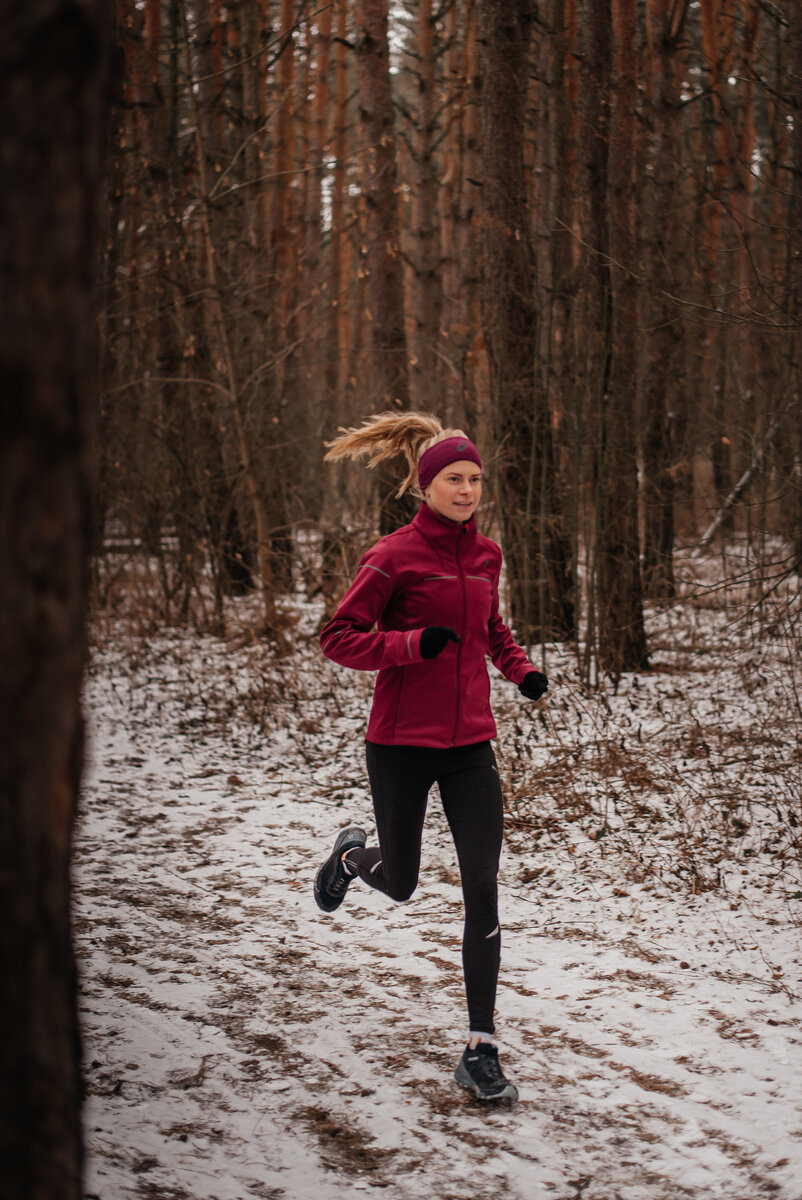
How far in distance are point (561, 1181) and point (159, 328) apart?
13607mm

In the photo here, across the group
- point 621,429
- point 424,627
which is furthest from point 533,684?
point 621,429

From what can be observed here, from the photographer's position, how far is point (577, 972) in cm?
441

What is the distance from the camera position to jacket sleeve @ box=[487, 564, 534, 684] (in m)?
3.76

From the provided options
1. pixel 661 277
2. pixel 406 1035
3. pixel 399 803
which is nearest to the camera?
pixel 399 803

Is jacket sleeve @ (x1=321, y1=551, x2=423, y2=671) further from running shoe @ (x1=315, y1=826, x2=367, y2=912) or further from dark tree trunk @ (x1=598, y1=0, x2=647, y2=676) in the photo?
dark tree trunk @ (x1=598, y1=0, x2=647, y2=676)

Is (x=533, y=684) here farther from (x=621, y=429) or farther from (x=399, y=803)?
(x=621, y=429)

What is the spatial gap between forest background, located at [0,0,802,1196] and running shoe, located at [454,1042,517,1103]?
78.1 inches

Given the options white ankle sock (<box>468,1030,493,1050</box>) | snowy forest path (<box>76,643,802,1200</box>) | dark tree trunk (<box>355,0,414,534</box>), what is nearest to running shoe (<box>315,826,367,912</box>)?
snowy forest path (<box>76,643,802,1200</box>)

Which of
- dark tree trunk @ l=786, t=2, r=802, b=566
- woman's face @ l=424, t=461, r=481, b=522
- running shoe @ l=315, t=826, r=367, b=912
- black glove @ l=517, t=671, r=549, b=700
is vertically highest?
dark tree trunk @ l=786, t=2, r=802, b=566

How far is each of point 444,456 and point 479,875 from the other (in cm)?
151

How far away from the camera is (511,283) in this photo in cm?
977

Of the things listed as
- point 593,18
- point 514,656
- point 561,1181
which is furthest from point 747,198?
point 561,1181

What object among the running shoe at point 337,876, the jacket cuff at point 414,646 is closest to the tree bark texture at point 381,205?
the running shoe at point 337,876

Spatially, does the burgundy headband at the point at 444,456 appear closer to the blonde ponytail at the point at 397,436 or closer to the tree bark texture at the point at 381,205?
the blonde ponytail at the point at 397,436
